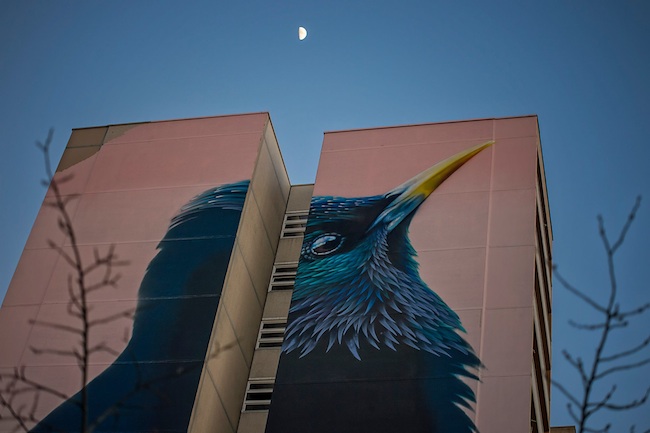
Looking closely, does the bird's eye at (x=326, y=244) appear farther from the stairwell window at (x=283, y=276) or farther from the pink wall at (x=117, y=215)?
the pink wall at (x=117, y=215)

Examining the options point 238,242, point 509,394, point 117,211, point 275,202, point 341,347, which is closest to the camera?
point 509,394

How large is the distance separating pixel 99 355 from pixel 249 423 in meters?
3.77

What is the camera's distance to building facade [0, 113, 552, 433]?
64.6 ft

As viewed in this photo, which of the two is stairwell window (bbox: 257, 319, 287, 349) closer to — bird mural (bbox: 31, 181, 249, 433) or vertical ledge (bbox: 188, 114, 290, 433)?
vertical ledge (bbox: 188, 114, 290, 433)

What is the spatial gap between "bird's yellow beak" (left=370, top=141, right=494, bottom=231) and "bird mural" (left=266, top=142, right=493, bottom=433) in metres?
0.03

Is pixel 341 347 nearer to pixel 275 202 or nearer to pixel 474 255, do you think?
pixel 474 255

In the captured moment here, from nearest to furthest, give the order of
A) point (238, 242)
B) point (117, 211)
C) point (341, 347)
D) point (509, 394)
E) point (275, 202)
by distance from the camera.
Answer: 1. point (509, 394)
2. point (341, 347)
3. point (238, 242)
4. point (117, 211)
5. point (275, 202)

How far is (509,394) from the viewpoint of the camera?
19047mm

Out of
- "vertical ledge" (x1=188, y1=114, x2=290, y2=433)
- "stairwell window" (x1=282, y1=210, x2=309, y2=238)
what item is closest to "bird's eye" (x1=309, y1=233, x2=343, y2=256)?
"vertical ledge" (x1=188, y1=114, x2=290, y2=433)

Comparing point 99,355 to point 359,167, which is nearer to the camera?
point 99,355

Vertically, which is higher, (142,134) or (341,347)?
(142,134)

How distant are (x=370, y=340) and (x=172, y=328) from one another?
4.49m

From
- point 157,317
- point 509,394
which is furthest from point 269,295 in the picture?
point 509,394

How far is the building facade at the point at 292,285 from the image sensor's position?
19703 millimetres
